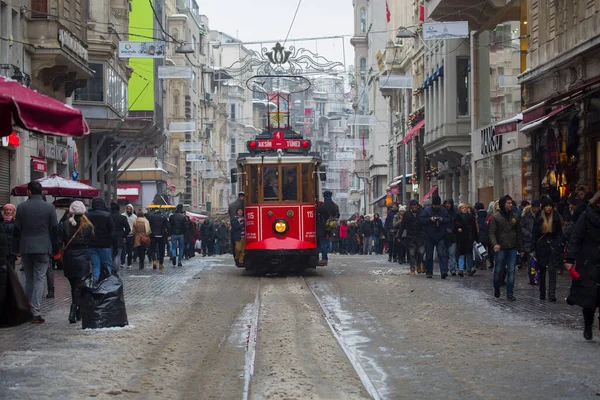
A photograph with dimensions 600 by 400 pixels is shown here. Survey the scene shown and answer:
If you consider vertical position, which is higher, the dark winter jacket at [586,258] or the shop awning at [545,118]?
the shop awning at [545,118]

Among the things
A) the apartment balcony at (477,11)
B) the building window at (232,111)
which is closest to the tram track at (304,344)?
the apartment balcony at (477,11)

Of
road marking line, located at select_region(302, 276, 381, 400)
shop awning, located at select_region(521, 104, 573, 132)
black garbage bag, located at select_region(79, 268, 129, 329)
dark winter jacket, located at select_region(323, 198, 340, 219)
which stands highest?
shop awning, located at select_region(521, 104, 573, 132)

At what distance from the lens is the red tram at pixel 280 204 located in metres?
24.6

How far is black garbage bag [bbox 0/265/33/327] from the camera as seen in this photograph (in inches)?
375

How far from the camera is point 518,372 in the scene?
32.2 ft

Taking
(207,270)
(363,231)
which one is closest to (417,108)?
(363,231)

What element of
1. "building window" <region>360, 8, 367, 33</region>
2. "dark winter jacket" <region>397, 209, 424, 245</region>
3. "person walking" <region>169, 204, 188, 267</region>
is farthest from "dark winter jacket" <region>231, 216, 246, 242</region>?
"building window" <region>360, 8, 367, 33</region>

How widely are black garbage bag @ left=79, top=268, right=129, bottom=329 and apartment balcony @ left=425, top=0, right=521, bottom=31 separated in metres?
22.8

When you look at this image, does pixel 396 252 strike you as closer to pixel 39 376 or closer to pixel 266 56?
pixel 266 56

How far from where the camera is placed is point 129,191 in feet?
225

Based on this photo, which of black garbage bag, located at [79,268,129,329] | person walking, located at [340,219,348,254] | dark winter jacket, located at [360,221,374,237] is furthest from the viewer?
person walking, located at [340,219,348,254]

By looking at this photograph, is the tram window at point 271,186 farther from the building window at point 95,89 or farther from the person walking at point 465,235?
the building window at point 95,89

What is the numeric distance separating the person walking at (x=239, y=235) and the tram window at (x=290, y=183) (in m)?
1.36

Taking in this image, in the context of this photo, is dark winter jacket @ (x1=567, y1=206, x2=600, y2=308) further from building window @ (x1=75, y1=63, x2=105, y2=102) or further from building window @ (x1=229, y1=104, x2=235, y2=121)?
building window @ (x1=229, y1=104, x2=235, y2=121)
